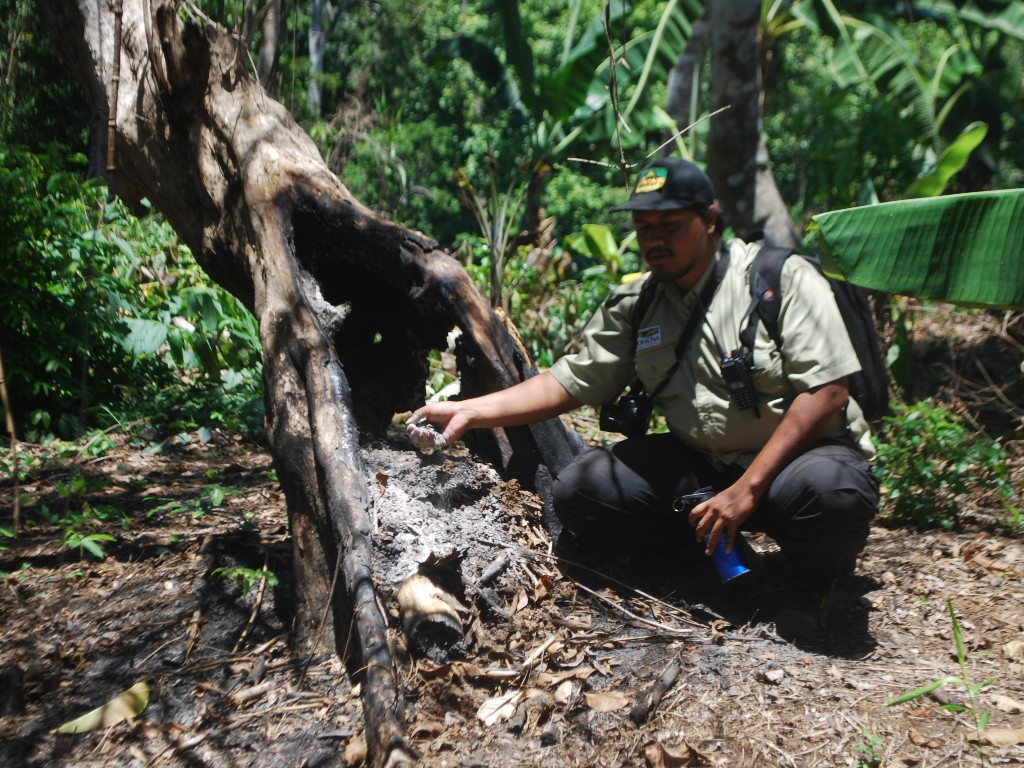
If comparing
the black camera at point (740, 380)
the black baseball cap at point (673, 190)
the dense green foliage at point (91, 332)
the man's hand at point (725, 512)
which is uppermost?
the dense green foliage at point (91, 332)

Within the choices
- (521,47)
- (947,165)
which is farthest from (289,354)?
(521,47)

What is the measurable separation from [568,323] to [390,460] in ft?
12.4

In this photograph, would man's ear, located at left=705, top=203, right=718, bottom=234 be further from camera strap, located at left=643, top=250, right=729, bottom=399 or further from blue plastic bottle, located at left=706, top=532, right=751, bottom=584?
blue plastic bottle, located at left=706, top=532, right=751, bottom=584

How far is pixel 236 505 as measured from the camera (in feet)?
14.2

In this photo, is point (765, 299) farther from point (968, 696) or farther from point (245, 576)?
point (245, 576)

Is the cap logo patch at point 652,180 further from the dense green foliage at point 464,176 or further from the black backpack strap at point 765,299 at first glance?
the black backpack strap at point 765,299

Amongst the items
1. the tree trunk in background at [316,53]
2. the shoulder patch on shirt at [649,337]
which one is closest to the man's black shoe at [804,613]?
the shoulder patch on shirt at [649,337]

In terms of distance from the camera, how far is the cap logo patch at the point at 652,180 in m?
3.34

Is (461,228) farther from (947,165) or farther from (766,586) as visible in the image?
(766,586)

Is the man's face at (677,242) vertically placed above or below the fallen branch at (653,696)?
above

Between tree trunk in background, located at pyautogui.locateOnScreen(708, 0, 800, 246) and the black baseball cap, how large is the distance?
12.2 ft

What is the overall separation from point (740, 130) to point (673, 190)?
391 cm

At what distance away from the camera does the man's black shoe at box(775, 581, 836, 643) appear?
3311mm

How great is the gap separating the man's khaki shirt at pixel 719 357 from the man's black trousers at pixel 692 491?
0.11 meters
